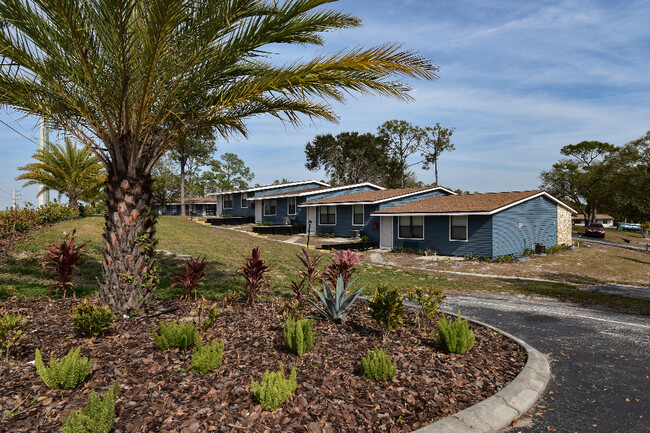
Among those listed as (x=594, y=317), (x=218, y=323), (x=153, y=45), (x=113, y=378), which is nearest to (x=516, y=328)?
(x=594, y=317)

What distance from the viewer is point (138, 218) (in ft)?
18.7

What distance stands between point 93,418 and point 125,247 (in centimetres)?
337

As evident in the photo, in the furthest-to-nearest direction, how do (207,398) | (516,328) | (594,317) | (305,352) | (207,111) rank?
(594,317) → (516,328) → (207,111) → (305,352) → (207,398)

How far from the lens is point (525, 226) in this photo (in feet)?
76.7

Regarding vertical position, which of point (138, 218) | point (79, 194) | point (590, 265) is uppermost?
point (79, 194)

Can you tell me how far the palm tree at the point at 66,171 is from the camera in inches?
853

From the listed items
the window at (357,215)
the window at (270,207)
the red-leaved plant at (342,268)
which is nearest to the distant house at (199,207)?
the window at (270,207)

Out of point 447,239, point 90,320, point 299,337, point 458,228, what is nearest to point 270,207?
point 447,239

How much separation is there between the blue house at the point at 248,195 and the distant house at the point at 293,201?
1577mm

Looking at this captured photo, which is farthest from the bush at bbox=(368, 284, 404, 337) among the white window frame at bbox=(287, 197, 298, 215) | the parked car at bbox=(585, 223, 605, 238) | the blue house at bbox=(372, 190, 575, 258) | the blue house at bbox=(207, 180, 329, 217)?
the parked car at bbox=(585, 223, 605, 238)

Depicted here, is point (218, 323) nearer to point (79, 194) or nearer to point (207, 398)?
point (207, 398)

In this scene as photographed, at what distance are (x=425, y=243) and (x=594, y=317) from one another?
15.8 meters

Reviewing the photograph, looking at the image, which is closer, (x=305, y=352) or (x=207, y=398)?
(x=207, y=398)

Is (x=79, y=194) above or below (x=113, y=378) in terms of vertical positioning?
above
